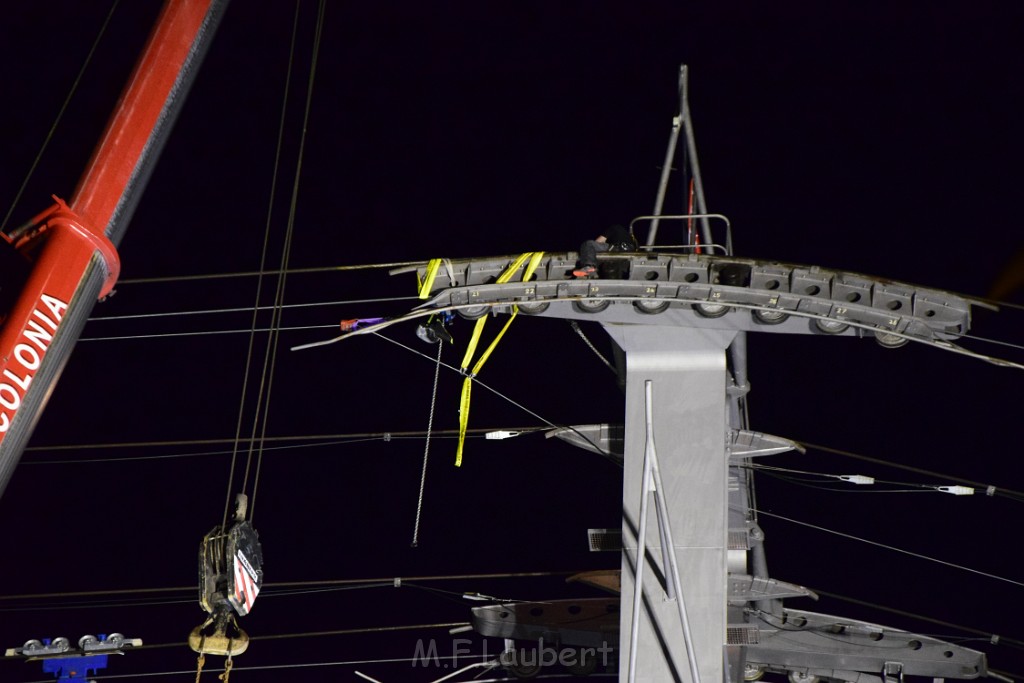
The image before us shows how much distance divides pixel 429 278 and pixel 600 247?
7.15 ft

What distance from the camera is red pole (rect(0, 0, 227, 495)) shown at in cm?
1697

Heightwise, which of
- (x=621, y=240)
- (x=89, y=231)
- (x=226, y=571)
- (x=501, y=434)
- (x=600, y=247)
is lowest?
(x=226, y=571)

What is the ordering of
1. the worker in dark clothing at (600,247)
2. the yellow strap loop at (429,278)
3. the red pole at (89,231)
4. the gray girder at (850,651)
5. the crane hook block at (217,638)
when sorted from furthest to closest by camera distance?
the gray girder at (850,651), the yellow strap loop at (429,278), the worker in dark clothing at (600,247), the red pole at (89,231), the crane hook block at (217,638)

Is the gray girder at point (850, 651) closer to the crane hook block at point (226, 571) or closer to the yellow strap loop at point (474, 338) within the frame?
the yellow strap loop at point (474, 338)

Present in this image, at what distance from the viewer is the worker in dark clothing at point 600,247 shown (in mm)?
20047

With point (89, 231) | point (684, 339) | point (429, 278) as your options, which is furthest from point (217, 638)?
point (684, 339)

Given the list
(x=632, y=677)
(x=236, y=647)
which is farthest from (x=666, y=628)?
(x=236, y=647)

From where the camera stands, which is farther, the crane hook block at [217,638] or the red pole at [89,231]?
the red pole at [89,231]

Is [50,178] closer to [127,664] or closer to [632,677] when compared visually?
[127,664]

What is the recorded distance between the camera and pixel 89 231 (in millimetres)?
18062

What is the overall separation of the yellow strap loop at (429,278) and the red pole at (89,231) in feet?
11.8

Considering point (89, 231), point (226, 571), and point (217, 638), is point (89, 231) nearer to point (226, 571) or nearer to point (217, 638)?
point (226, 571)

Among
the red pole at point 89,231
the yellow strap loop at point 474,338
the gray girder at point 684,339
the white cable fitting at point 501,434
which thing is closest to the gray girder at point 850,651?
the gray girder at point 684,339

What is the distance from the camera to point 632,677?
19859 mm
